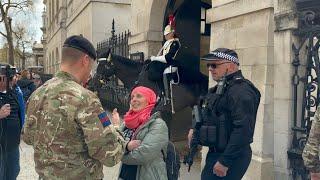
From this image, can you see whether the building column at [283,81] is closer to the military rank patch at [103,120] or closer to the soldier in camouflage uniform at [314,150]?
the soldier in camouflage uniform at [314,150]

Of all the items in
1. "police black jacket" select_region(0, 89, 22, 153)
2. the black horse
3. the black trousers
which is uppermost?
the black horse

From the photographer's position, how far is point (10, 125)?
4.51m

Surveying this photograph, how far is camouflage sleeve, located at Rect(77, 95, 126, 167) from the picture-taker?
2283mm

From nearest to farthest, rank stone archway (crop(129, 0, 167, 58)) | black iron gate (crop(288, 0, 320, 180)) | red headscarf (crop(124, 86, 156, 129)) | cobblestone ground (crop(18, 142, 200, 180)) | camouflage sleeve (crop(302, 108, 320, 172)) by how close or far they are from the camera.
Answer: camouflage sleeve (crop(302, 108, 320, 172)) → red headscarf (crop(124, 86, 156, 129)) → black iron gate (crop(288, 0, 320, 180)) → cobblestone ground (crop(18, 142, 200, 180)) → stone archway (crop(129, 0, 167, 58))

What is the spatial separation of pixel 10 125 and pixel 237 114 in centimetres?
283

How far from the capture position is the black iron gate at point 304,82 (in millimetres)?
4191

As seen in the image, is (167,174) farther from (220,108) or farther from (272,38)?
(272,38)

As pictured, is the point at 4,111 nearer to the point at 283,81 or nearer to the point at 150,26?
the point at 283,81

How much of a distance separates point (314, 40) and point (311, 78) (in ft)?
1.47

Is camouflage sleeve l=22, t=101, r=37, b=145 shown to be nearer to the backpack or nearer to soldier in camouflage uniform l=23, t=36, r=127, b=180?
soldier in camouflage uniform l=23, t=36, r=127, b=180

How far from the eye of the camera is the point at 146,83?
22.4ft

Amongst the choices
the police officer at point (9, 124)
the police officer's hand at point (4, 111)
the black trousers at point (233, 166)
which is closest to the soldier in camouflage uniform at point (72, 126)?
the black trousers at point (233, 166)

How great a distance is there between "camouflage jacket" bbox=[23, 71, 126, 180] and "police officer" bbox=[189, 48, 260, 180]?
49.1 inches

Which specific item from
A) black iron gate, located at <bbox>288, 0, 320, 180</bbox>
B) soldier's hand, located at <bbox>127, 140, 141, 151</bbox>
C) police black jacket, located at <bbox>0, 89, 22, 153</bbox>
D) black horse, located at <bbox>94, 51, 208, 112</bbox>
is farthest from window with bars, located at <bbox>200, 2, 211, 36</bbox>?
soldier's hand, located at <bbox>127, 140, 141, 151</bbox>
